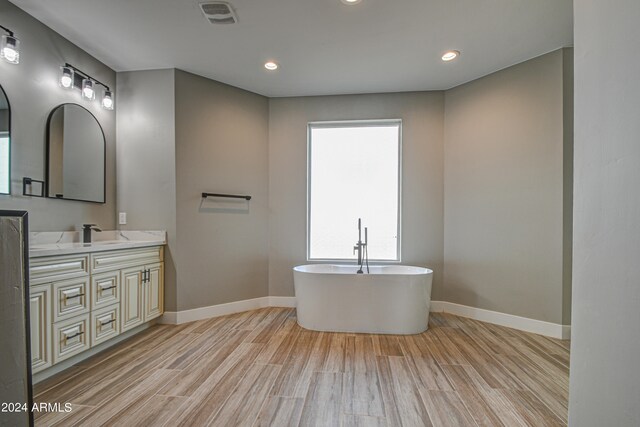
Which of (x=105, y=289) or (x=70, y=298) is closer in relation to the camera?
(x=70, y=298)

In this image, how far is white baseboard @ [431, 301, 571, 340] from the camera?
2.63 meters

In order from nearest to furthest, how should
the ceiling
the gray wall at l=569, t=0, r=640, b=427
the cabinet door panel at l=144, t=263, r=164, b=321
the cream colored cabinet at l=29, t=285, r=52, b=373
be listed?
1. the gray wall at l=569, t=0, r=640, b=427
2. the cream colored cabinet at l=29, t=285, r=52, b=373
3. the ceiling
4. the cabinet door panel at l=144, t=263, r=164, b=321

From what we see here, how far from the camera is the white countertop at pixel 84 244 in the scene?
6.41ft

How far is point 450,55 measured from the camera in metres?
2.73

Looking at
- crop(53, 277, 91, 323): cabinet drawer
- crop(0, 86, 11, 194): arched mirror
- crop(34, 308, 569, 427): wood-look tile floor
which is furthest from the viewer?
crop(0, 86, 11, 194): arched mirror

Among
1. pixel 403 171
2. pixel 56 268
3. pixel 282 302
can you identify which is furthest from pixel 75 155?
pixel 403 171

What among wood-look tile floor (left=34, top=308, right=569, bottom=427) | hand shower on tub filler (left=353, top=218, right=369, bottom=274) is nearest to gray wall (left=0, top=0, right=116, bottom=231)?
wood-look tile floor (left=34, top=308, right=569, bottom=427)

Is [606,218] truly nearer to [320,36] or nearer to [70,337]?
[320,36]

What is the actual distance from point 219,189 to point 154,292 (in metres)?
1.24

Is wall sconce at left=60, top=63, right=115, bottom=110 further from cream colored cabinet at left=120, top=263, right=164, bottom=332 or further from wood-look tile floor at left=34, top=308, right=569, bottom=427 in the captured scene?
wood-look tile floor at left=34, top=308, right=569, bottom=427

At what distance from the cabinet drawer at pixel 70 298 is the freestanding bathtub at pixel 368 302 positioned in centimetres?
176

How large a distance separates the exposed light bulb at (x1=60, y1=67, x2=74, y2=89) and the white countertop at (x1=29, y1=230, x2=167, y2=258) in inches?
49.2

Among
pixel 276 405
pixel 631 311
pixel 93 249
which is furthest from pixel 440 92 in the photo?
pixel 93 249

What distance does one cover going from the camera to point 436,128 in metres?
3.46
